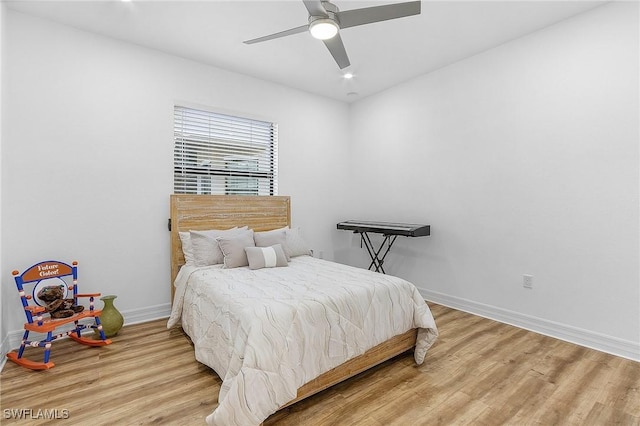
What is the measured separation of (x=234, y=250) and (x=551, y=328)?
3124mm

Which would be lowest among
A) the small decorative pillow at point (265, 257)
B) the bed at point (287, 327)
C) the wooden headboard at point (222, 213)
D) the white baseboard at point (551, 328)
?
the white baseboard at point (551, 328)

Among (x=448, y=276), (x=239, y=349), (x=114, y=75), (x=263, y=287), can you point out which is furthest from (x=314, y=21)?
(x=448, y=276)

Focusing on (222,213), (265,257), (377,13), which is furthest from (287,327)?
(222,213)

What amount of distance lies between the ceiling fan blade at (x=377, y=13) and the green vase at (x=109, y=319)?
3.06 metres

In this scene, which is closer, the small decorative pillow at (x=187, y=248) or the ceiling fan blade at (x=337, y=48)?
the ceiling fan blade at (x=337, y=48)

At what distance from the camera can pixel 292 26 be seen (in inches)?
115

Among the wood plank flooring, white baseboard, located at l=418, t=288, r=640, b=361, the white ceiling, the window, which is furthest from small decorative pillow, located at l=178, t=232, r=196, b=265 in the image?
white baseboard, located at l=418, t=288, r=640, b=361

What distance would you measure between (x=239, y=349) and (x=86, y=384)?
4.12 ft

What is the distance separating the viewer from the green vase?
9.24ft

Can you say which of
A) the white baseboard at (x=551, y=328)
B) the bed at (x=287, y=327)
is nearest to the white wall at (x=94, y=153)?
the bed at (x=287, y=327)

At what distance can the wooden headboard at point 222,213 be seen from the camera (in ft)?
11.1

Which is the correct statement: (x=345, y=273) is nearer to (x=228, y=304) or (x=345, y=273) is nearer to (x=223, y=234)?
(x=228, y=304)

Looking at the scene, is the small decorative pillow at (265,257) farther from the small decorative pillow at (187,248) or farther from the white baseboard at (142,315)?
the white baseboard at (142,315)

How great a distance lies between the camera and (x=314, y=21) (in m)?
2.06
